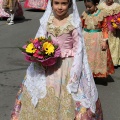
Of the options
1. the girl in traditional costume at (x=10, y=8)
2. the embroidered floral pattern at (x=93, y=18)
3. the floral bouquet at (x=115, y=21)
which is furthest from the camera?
the girl in traditional costume at (x=10, y=8)

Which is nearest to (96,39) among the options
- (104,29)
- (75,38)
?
(104,29)

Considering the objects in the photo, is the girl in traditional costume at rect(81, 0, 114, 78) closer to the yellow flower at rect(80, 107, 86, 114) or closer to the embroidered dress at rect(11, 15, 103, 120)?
the embroidered dress at rect(11, 15, 103, 120)

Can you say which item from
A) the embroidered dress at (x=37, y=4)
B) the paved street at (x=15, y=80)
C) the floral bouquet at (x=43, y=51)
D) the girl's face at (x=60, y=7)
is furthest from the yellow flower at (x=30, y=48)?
the embroidered dress at (x=37, y=4)

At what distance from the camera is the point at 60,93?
342 centimetres

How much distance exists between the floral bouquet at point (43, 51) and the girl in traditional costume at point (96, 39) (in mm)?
2153

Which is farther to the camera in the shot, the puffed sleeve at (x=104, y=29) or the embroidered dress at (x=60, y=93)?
the puffed sleeve at (x=104, y=29)

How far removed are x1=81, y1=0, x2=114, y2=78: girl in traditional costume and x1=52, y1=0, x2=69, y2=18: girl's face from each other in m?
1.97

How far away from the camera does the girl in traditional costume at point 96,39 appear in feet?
17.9

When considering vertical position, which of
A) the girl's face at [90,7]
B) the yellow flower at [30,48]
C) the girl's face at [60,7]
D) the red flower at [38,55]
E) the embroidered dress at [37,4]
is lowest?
the embroidered dress at [37,4]

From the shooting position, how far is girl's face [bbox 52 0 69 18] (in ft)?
11.1

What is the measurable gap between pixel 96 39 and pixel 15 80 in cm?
154

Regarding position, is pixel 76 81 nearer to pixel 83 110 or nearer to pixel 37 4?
pixel 83 110

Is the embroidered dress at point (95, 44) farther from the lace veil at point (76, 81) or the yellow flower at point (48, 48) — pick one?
the yellow flower at point (48, 48)

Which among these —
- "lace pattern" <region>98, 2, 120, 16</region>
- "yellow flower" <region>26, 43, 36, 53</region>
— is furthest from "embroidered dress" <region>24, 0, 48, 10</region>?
"yellow flower" <region>26, 43, 36, 53</region>
